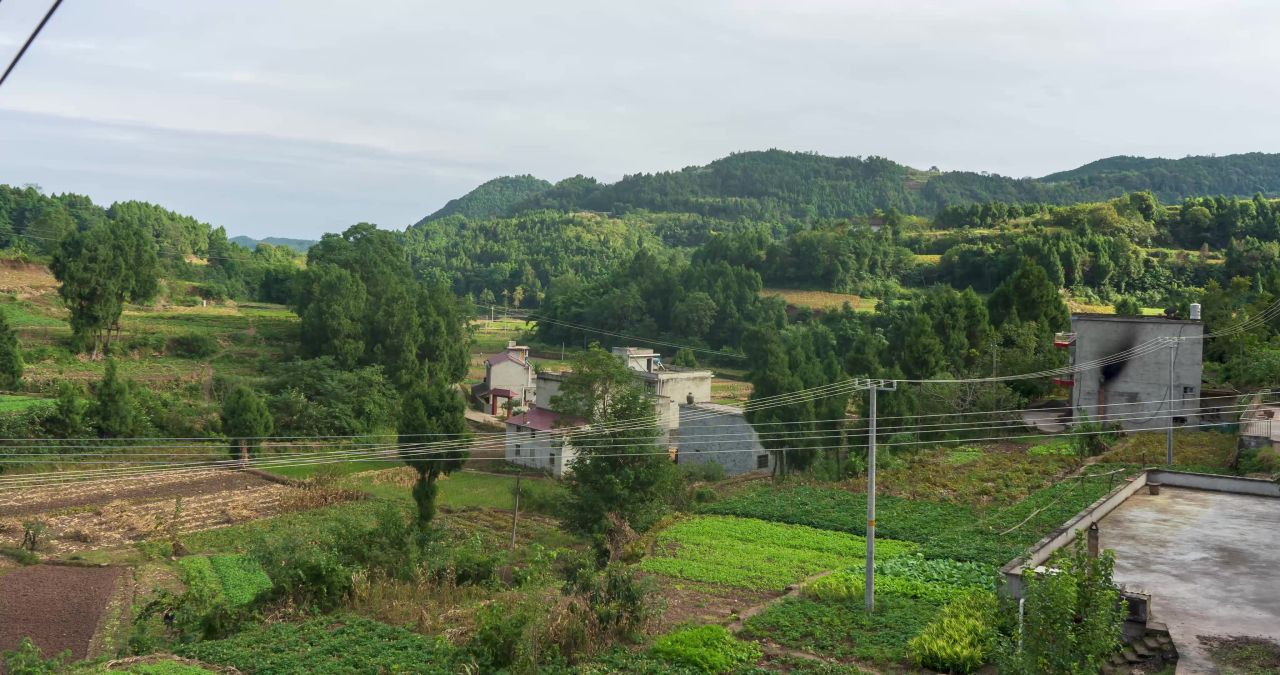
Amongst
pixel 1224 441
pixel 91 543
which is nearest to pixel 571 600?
pixel 91 543

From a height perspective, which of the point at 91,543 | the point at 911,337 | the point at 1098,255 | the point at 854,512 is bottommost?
the point at 91,543

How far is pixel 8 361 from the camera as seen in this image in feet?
106

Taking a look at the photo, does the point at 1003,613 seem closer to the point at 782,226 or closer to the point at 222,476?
the point at 222,476

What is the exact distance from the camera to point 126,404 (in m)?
28.5

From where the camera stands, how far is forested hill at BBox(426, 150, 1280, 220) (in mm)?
124375

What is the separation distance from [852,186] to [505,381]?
117 meters

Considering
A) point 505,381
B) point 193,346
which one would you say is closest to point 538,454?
point 505,381

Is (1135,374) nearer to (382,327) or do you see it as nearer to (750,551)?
(750,551)

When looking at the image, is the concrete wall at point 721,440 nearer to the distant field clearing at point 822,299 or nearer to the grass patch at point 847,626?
the grass patch at point 847,626

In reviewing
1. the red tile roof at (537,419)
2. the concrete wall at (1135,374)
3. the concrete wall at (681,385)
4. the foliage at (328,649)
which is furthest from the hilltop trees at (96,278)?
the concrete wall at (1135,374)

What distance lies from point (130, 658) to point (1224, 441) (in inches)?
971

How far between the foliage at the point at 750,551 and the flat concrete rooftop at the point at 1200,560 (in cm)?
417

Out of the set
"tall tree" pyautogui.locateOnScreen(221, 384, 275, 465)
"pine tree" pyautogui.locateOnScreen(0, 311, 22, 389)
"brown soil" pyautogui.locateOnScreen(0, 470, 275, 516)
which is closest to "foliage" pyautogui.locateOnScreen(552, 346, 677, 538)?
"brown soil" pyautogui.locateOnScreen(0, 470, 275, 516)

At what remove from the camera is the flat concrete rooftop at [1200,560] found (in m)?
11.7
